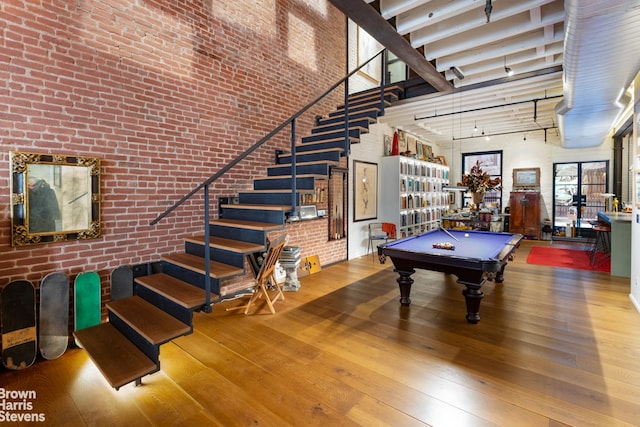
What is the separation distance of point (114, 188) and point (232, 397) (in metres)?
2.53

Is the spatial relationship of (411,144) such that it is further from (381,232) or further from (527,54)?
(527,54)

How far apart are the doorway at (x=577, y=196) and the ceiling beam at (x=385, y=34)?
23.6 ft

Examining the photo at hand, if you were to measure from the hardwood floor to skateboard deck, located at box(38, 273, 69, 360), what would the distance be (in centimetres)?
14

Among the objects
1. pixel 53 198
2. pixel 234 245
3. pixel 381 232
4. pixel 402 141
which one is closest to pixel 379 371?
pixel 234 245

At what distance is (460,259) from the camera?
3.31m

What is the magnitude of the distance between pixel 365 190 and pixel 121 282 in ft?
17.0

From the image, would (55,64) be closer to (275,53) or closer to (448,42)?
(275,53)

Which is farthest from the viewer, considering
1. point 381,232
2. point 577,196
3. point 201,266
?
point 577,196

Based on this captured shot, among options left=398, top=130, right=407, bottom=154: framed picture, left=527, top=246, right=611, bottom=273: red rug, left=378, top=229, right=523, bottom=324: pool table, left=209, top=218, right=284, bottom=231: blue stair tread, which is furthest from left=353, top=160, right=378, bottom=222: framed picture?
left=209, top=218, right=284, bottom=231: blue stair tread

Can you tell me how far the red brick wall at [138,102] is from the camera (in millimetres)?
2771

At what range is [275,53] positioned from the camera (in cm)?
512

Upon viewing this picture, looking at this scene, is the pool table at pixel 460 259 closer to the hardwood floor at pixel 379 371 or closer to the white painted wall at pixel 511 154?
the hardwood floor at pixel 379 371

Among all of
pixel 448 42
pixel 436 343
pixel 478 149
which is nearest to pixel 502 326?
pixel 436 343

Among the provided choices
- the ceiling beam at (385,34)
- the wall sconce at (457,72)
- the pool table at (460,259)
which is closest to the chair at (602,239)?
the pool table at (460,259)
